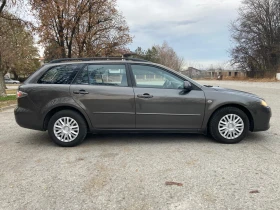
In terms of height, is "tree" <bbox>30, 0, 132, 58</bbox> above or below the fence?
above

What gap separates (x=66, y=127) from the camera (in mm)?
4551

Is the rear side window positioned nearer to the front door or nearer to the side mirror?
the front door

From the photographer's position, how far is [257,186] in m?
2.95

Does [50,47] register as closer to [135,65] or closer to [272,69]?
[135,65]

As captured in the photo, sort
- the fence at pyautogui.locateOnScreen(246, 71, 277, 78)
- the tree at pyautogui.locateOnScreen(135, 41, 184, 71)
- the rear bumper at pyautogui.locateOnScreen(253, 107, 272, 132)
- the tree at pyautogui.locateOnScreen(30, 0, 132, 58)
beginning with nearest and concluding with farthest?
the rear bumper at pyautogui.locateOnScreen(253, 107, 272, 132)
the tree at pyautogui.locateOnScreen(30, 0, 132, 58)
the fence at pyautogui.locateOnScreen(246, 71, 277, 78)
the tree at pyautogui.locateOnScreen(135, 41, 184, 71)

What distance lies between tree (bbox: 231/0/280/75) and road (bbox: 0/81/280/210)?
1686 inches

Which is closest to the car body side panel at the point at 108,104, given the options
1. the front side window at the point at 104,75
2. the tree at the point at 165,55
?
the front side window at the point at 104,75

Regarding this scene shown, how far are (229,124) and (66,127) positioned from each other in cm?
318

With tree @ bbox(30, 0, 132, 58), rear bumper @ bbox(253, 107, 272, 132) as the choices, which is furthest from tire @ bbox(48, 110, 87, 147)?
tree @ bbox(30, 0, 132, 58)

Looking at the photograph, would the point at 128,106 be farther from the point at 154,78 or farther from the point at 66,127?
the point at 66,127

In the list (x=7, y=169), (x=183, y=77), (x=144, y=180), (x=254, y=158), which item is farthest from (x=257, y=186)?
(x=7, y=169)

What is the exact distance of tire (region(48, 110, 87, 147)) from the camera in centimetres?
454

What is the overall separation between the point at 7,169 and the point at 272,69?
46.0 m

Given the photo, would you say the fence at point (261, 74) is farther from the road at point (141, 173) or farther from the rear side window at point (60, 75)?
the rear side window at point (60, 75)
